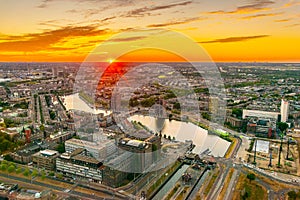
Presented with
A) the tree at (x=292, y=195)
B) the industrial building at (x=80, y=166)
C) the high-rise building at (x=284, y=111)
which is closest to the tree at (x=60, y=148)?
the industrial building at (x=80, y=166)

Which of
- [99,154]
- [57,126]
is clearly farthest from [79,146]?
[57,126]

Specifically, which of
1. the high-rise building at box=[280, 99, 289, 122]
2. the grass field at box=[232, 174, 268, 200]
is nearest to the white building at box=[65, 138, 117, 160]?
the grass field at box=[232, 174, 268, 200]

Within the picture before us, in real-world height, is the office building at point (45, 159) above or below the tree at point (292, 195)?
above

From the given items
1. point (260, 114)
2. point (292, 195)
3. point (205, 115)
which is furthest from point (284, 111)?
point (292, 195)

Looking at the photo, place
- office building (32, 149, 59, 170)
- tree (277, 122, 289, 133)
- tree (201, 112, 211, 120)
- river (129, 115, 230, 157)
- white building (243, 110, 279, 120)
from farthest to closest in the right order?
tree (201, 112, 211, 120) → white building (243, 110, 279, 120) → tree (277, 122, 289, 133) → river (129, 115, 230, 157) → office building (32, 149, 59, 170)

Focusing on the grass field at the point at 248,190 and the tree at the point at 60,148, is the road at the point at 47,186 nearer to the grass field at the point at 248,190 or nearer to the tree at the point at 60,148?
the tree at the point at 60,148

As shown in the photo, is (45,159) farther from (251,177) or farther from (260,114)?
(260,114)

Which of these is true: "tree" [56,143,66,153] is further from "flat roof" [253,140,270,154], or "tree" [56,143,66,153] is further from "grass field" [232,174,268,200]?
"flat roof" [253,140,270,154]

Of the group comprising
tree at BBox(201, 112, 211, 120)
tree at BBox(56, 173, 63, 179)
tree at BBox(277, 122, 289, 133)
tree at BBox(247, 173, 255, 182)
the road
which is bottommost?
the road

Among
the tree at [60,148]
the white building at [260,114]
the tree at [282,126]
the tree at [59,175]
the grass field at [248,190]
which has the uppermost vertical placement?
the white building at [260,114]

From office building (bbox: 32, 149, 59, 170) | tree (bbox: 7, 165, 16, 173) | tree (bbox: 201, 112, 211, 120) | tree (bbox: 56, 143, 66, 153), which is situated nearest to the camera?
tree (bbox: 7, 165, 16, 173)
